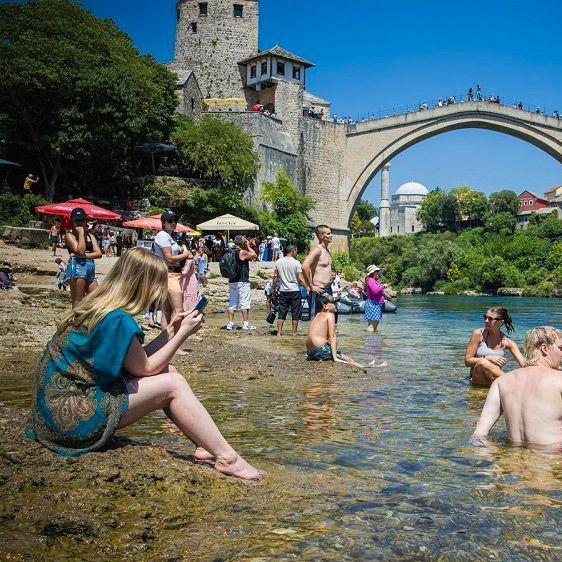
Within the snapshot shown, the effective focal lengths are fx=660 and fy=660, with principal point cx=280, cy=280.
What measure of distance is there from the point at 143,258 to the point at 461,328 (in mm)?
13048

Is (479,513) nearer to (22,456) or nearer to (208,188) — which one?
(22,456)

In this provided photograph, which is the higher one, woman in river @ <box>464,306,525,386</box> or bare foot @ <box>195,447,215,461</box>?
woman in river @ <box>464,306,525,386</box>

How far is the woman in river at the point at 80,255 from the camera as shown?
7.00 metres

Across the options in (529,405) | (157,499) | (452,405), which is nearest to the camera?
(157,499)

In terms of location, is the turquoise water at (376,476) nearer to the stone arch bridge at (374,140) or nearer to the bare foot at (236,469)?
the bare foot at (236,469)

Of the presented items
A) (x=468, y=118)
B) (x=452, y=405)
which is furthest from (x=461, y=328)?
(x=468, y=118)

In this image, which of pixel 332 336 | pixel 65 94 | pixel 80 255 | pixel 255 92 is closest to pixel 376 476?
pixel 332 336

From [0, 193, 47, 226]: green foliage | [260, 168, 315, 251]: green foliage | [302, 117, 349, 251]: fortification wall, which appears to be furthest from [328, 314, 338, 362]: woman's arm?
[302, 117, 349, 251]: fortification wall

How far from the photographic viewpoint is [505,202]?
75.6 m

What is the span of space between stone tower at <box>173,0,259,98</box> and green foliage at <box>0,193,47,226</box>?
23031mm

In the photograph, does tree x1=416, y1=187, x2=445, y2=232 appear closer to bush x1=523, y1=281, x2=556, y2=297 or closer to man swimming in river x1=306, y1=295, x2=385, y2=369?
bush x1=523, y1=281, x2=556, y2=297

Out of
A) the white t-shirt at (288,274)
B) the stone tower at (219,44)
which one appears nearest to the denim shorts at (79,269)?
the white t-shirt at (288,274)

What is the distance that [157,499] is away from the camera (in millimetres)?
2643

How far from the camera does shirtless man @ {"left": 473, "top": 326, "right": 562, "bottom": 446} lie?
12.2 ft
